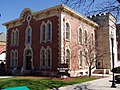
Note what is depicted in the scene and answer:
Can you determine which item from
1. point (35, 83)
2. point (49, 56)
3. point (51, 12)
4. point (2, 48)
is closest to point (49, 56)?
point (49, 56)

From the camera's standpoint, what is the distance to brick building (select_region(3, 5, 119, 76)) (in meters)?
26.1

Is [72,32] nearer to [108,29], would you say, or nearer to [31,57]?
[31,57]

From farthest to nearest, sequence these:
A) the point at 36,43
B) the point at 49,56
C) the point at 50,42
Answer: the point at 36,43
the point at 49,56
the point at 50,42

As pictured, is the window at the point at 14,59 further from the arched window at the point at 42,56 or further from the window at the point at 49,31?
the window at the point at 49,31

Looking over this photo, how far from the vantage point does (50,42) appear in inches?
1061

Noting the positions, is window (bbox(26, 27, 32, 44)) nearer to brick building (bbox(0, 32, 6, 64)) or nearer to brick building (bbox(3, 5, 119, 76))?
brick building (bbox(3, 5, 119, 76))

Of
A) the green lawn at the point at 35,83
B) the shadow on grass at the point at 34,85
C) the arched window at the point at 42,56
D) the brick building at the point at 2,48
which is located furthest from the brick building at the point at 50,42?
the brick building at the point at 2,48

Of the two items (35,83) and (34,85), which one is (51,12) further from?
(34,85)

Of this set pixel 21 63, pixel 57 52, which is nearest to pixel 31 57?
pixel 21 63

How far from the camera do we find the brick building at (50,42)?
85.5ft

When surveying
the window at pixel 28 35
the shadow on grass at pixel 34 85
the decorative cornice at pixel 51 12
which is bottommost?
the shadow on grass at pixel 34 85

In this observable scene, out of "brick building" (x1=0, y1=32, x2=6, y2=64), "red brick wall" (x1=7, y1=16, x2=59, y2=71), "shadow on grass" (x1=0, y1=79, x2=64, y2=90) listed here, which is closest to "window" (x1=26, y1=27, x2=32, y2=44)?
"red brick wall" (x1=7, y1=16, x2=59, y2=71)

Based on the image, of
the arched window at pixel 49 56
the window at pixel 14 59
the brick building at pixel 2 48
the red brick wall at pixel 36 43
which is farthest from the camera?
the brick building at pixel 2 48

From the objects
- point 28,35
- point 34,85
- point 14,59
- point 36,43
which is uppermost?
Result: point 28,35
